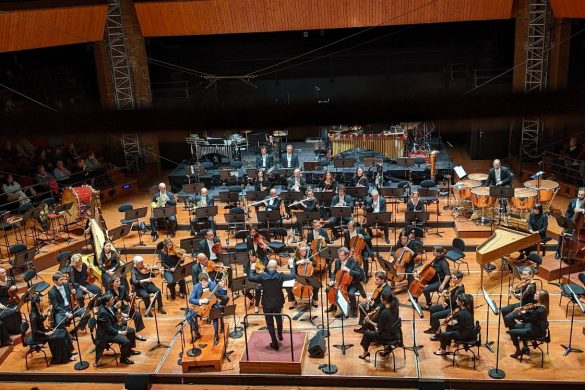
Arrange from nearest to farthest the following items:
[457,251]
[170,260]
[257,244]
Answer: [170,260] < [457,251] < [257,244]

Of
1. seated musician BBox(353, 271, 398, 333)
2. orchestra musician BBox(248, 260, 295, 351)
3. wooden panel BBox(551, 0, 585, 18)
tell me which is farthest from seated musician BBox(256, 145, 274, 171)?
wooden panel BBox(551, 0, 585, 18)

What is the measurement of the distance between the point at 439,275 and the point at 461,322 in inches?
64.3

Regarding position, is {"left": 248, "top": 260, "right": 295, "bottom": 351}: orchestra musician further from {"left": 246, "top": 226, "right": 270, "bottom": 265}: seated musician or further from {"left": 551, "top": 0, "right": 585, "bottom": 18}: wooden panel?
{"left": 551, "top": 0, "right": 585, "bottom": 18}: wooden panel

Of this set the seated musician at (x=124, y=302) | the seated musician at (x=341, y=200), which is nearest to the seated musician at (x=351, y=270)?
the seated musician at (x=341, y=200)

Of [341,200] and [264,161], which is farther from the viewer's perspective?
[264,161]

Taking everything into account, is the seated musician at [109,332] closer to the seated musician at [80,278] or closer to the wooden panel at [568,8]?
the seated musician at [80,278]

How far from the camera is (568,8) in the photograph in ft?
48.3

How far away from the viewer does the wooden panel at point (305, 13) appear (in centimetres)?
1691

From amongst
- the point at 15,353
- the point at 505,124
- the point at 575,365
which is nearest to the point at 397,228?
the point at 575,365

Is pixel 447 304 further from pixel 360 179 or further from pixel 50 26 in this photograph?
pixel 50 26

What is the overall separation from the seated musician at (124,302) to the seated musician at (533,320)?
5.84 meters

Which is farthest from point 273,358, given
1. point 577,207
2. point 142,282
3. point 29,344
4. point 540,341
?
point 577,207

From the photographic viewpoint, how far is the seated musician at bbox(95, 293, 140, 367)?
9.76 metres

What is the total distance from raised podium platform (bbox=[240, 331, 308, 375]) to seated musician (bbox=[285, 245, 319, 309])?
138 cm
